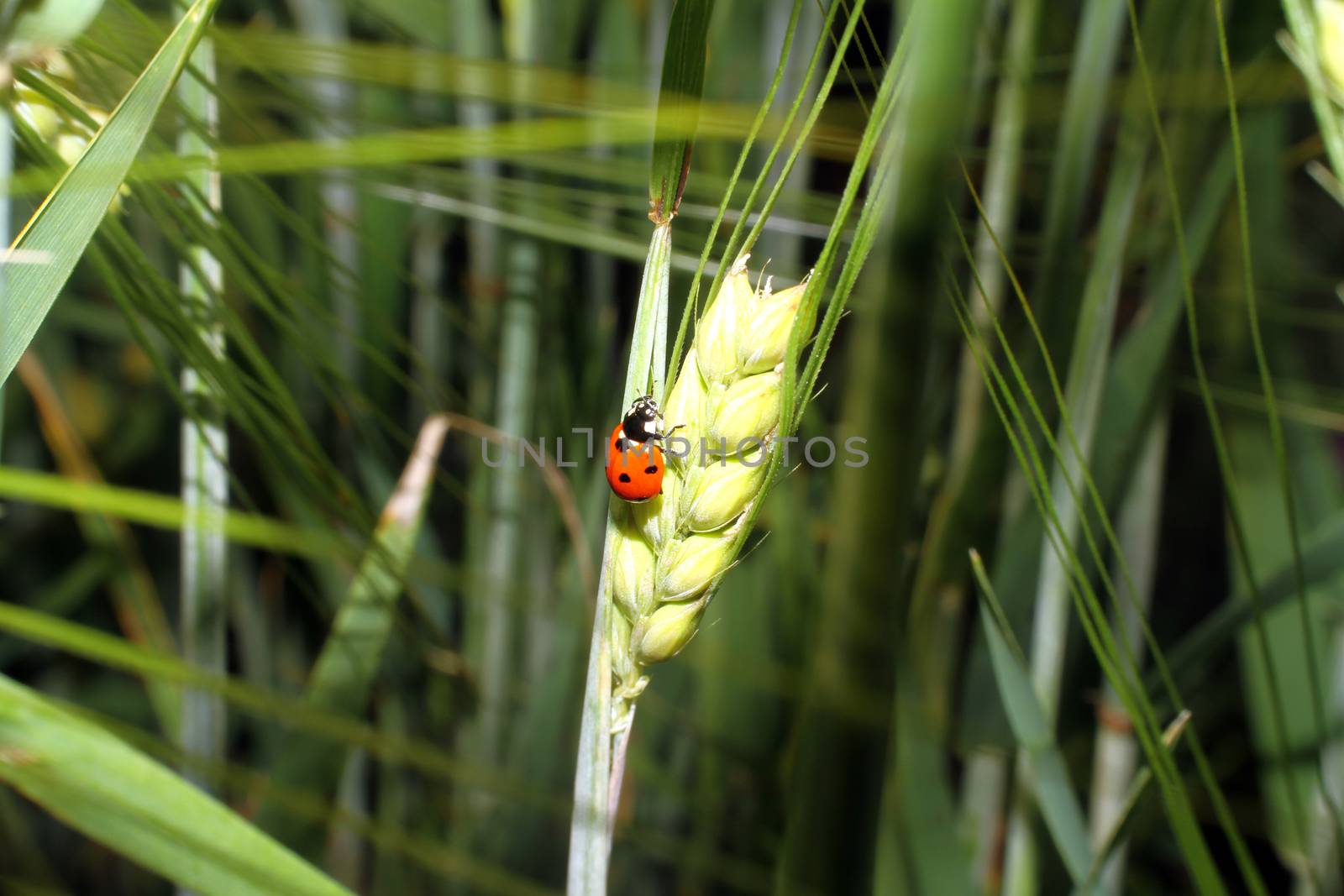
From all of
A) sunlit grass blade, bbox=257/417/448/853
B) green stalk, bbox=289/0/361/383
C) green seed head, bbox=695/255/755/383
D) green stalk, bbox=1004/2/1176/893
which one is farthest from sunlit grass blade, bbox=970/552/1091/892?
green stalk, bbox=289/0/361/383

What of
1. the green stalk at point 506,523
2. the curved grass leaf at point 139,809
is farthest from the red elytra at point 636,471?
the green stalk at point 506,523

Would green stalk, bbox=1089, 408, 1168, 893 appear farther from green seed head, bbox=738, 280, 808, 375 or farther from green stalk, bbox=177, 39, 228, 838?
green stalk, bbox=177, 39, 228, 838

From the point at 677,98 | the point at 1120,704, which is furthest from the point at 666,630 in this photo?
the point at 1120,704

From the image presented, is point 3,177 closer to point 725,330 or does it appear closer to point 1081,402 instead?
point 725,330

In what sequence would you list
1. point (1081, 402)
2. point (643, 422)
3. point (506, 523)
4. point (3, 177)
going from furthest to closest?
point (506, 523) → point (1081, 402) → point (643, 422) → point (3, 177)

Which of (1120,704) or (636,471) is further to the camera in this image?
(1120,704)

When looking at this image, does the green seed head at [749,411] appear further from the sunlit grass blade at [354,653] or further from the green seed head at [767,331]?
the sunlit grass blade at [354,653]
